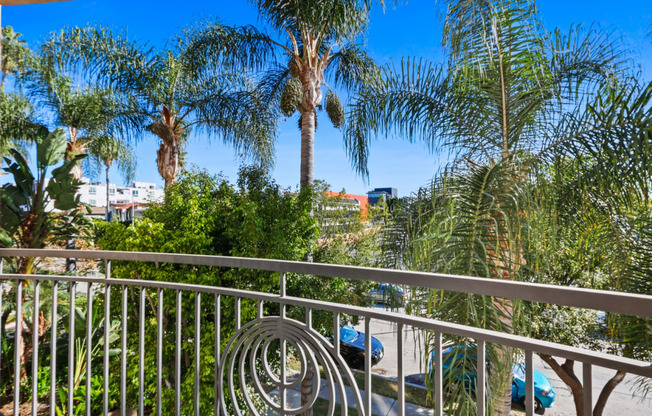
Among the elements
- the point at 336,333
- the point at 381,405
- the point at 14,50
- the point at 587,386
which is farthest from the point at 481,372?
the point at 14,50

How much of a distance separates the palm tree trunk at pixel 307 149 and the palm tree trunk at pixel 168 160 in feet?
9.97

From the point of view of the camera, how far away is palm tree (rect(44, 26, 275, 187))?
25.6 ft

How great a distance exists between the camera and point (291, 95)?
7.56 metres

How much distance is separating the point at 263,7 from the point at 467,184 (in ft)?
17.1

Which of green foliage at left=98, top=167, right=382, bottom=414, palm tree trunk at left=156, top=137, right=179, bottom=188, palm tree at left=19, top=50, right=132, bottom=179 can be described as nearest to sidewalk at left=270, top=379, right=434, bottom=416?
green foliage at left=98, top=167, right=382, bottom=414

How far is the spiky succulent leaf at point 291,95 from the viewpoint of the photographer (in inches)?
298

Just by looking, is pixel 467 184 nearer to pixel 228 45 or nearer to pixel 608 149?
pixel 608 149

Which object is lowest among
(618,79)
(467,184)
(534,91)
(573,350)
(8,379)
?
(8,379)

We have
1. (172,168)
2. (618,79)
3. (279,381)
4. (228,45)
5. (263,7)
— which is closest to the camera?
(279,381)

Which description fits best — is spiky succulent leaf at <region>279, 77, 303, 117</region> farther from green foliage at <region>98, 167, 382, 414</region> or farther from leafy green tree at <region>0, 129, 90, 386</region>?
leafy green tree at <region>0, 129, 90, 386</region>

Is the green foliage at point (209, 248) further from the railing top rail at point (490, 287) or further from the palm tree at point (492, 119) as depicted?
the railing top rail at point (490, 287)

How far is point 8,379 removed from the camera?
5332 millimetres

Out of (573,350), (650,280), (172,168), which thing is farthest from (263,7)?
(573,350)

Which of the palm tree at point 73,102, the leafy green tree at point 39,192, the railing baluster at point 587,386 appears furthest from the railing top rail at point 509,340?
the palm tree at point 73,102
